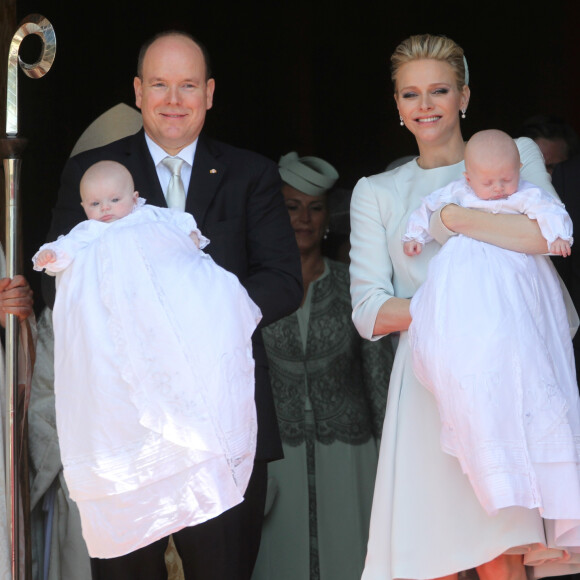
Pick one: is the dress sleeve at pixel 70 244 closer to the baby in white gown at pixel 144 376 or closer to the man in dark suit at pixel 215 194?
the baby in white gown at pixel 144 376

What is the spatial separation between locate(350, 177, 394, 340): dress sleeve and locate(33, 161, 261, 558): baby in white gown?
44 cm

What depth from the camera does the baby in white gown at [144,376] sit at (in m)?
3.67

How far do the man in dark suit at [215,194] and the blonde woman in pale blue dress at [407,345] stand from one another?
0.90ft

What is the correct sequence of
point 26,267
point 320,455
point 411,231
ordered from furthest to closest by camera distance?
point 26,267
point 320,455
point 411,231

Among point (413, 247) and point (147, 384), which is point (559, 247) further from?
point (147, 384)

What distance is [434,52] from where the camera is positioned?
4320 mm

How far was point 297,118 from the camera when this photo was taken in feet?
22.9

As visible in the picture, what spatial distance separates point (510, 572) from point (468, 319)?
738mm

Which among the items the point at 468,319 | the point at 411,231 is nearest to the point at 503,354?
the point at 468,319

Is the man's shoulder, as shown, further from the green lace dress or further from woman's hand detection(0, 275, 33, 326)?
the green lace dress

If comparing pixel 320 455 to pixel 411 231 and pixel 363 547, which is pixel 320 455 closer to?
pixel 363 547

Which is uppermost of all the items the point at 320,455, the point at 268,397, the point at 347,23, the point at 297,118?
the point at 347,23

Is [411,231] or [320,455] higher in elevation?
[411,231]

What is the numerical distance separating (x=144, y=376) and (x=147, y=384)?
24 millimetres
